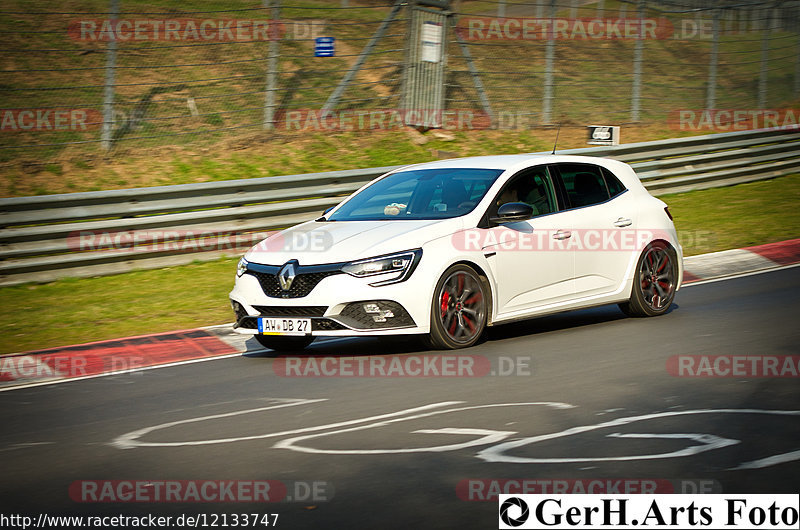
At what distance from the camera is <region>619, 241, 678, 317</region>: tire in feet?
34.9

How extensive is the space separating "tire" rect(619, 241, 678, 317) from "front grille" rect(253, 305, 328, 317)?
348 cm

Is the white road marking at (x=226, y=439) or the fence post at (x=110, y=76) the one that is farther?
the fence post at (x=110, y=76)

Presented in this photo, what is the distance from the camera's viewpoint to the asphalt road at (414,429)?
17.5ft

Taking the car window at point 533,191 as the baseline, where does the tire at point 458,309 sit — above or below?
below

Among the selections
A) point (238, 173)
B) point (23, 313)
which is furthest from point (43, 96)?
point (23, 313)

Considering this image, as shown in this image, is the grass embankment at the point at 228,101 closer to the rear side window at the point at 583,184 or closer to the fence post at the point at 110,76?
the fence post at the point at 110,76

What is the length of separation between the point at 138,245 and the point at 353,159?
20.2 ft

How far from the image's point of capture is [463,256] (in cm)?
914

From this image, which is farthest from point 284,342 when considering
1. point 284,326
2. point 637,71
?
point 637,71

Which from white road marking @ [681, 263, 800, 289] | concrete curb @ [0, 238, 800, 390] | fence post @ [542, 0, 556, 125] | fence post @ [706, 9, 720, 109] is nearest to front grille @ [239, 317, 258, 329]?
concrete curb @ [0, 238, 800, 390]

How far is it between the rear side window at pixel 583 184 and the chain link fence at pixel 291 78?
726cm

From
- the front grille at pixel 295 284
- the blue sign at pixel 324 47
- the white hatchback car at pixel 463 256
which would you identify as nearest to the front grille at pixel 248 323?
the white hatchback car at pixel 463 256

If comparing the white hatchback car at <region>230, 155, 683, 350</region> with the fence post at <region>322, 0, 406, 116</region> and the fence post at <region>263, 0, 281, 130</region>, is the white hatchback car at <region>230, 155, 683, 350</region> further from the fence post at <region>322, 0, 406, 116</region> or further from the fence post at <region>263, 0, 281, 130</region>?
the fence post at <region>322, 0, 406, 116</region>

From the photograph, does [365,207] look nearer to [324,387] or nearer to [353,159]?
[324,387]
